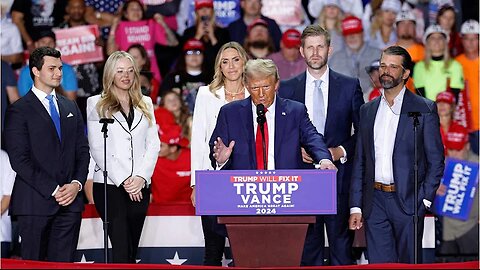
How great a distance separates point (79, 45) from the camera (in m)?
11.4

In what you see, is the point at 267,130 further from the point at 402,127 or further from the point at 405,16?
the point at 405,16

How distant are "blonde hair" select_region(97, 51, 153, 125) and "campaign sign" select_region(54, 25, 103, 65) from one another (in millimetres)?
3247

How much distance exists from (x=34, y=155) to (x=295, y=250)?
6.96 feet

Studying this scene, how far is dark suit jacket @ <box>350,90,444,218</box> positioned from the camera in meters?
7.61

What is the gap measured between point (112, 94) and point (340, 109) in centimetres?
159

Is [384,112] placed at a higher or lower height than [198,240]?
higher

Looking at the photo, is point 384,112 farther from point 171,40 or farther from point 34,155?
point 171,40

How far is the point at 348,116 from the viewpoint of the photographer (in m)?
8.12

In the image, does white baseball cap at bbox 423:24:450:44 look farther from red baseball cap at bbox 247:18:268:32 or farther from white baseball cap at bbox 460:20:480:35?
red baseball cap at bbox 247:18:268:32

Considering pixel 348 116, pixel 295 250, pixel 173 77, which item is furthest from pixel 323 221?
pixel 173 77

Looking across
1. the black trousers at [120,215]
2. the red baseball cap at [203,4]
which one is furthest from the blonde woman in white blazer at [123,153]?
the red baseball cap at [203,4]

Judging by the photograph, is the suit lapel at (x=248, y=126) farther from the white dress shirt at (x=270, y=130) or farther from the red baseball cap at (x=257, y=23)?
the red baseball cap at (x=257, y=23)

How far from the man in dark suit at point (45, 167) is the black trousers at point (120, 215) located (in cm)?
17

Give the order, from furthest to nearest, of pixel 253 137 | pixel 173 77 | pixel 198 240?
pixel 173 77 → pixel 198 240 → pixel 253 137
